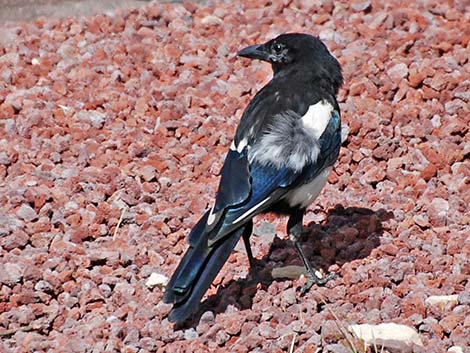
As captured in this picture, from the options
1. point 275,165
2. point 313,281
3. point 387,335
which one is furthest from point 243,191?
point 387,335

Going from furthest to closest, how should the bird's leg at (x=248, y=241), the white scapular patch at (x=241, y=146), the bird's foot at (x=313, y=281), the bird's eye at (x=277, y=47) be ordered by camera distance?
the bird's eye at (x=277, y=47) < the bird's leg at (x=248, y=241) < the white scapular patch at (x=241, y=146) < the bird's foot at (x=313, y=281)

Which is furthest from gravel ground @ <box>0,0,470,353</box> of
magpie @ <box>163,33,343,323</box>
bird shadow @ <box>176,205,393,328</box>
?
magpie @ <box>163,33,343,323</box>

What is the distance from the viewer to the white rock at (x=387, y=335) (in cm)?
545

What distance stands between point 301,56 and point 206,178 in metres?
0.89

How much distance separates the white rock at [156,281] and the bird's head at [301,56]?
1337 millimetres

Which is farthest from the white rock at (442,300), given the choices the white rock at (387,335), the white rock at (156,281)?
the white rock at (156,281)

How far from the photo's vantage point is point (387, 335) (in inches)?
217

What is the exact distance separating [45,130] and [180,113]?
0.81 metres

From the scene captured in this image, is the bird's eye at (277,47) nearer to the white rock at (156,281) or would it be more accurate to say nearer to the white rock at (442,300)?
the white rock at (156,281)

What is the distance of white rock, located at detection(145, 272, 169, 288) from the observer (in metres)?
6.14

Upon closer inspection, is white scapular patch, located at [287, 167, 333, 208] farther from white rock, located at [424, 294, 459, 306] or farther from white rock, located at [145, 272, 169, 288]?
white rock, located at [424, 294, 459, 306]

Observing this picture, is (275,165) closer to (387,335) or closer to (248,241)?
(248,241)

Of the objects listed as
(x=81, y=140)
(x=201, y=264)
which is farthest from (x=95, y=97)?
(x=201, y=264)

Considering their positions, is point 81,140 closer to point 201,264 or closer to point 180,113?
point 180,113
